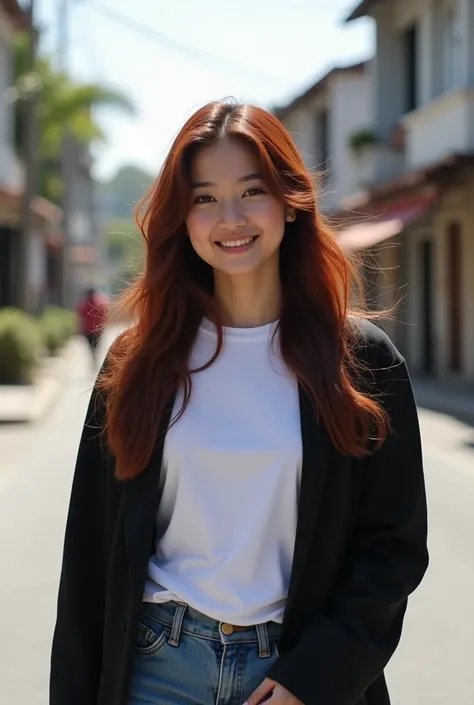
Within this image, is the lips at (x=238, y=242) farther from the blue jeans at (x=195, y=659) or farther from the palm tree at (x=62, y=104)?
the palm tree at (x=62, y=104)

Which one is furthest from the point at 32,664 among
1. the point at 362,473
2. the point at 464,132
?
the point at 464,132

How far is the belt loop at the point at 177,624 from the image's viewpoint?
226 cm

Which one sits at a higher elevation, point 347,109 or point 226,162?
point 347,109

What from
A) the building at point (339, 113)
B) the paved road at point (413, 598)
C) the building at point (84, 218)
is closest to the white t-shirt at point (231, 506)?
the paved road at point (413, 598)

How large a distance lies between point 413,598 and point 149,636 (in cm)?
430

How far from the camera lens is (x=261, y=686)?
7.16ft

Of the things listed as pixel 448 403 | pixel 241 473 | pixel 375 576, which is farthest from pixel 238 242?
pixel 448 403

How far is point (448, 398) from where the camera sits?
17172mm

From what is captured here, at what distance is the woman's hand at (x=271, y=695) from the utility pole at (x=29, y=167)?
2275cm

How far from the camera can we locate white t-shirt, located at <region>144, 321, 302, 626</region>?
225 centimetres

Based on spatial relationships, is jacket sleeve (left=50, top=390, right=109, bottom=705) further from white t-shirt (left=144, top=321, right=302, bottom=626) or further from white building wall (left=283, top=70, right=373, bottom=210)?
white building wall (left=283, top=70, right=373, bottom=210)

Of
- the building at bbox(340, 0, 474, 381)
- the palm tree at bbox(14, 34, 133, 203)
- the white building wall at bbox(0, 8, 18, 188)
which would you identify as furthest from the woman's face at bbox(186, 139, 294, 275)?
the palm tree at bbox(14, 34, 133, 203)

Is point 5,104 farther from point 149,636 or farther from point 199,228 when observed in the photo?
point 149,636

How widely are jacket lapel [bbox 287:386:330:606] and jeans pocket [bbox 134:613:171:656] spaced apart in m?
0.26
